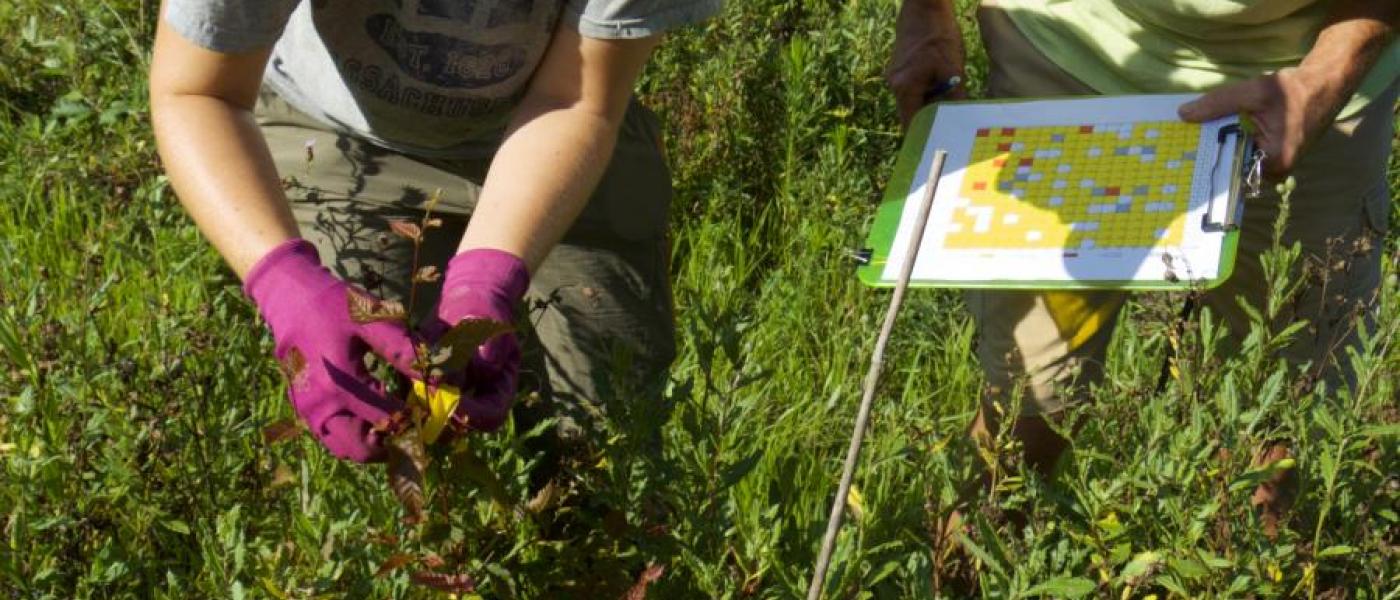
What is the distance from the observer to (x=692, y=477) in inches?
85.8

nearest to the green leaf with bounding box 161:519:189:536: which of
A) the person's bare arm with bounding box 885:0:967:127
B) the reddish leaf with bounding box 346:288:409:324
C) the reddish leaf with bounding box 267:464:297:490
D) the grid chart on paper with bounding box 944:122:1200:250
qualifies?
the reddish leaf with bounding box 267:464:297:490

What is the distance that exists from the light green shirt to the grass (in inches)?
16.4

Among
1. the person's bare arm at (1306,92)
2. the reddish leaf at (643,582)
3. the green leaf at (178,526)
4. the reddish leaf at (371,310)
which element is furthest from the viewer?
the person's bare arm at (1306,92)

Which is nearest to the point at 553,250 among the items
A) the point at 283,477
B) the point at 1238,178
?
the point at 283,477

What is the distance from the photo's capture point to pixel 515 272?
6.83 feet

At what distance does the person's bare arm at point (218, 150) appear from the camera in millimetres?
2068

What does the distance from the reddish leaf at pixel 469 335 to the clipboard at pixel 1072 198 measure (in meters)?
0.71

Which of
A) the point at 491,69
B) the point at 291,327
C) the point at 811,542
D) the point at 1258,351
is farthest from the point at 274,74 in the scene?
the point at 1258,351

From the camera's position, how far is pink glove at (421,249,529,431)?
1.93 meters

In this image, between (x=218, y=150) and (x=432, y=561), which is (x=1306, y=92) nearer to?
(x=432, y=561)

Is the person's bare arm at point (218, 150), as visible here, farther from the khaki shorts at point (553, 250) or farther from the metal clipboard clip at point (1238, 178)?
the metal clipboard clip at point (1238, 178)

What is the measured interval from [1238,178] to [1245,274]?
0.57 meters

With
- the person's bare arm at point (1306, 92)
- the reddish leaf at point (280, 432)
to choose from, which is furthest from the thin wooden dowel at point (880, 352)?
the person's bare arm at point (1306, 92)

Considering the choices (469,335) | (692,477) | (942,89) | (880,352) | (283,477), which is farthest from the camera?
(942,89)
